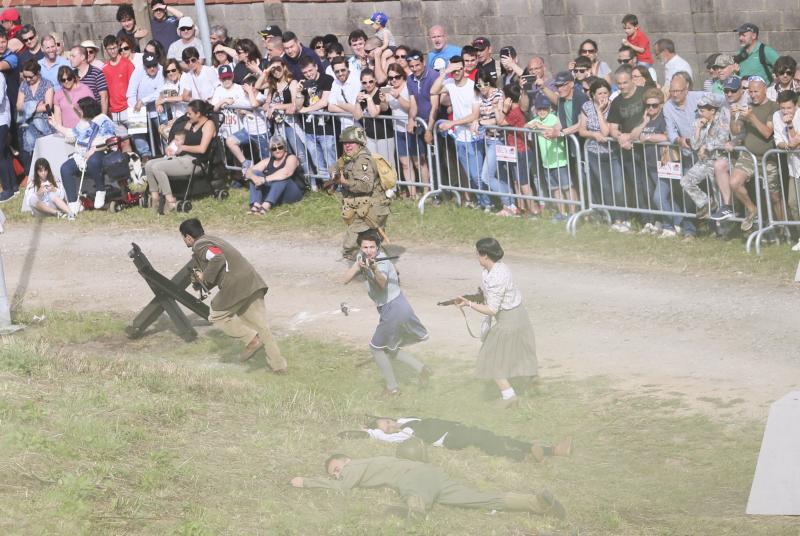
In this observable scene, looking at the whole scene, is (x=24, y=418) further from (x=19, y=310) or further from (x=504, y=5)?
(x=504, y=5)

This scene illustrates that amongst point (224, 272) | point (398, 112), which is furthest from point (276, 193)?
point (224, 272)

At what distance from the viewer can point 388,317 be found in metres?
11.7

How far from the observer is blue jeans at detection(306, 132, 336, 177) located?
712 inches

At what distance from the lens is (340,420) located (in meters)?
11.2

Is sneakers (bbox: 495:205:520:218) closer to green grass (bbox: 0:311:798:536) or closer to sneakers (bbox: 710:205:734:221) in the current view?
sneakers (bbox: 710:205:734:221)

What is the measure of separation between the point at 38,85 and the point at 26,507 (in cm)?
1229

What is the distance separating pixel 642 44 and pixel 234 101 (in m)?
5.71

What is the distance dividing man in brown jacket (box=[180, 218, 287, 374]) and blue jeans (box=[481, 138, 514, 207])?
4584 millimetres

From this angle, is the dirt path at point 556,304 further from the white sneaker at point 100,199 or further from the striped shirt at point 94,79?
the striped shirt at point 94,79

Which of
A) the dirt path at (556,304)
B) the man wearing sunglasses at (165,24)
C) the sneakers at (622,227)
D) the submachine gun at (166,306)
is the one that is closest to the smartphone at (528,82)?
the sneakers at (622,227)

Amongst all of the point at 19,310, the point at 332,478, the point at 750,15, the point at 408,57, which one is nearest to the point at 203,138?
the point at 408,57

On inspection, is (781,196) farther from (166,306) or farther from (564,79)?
(166,306)

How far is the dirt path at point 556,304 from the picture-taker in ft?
37.9

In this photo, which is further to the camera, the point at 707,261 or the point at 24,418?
the point at 707,261
